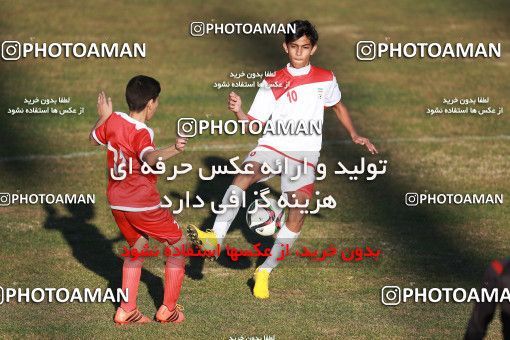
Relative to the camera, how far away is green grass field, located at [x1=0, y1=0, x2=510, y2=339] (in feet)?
34.2

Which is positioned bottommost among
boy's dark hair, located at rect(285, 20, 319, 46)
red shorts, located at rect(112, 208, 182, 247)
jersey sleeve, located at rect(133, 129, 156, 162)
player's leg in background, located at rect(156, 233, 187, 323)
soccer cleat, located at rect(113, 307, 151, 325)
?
soccer cleat, located at rect(113, 307, 151, 325)

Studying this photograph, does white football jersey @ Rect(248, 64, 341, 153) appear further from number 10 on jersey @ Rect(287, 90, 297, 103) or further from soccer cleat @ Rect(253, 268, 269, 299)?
soccer cleat @ Rect(253, 268, 269, 299)

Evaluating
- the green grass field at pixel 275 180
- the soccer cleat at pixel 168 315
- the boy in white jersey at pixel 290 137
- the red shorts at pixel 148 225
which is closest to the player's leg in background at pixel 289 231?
the boy in white jersey at pixel 290 137

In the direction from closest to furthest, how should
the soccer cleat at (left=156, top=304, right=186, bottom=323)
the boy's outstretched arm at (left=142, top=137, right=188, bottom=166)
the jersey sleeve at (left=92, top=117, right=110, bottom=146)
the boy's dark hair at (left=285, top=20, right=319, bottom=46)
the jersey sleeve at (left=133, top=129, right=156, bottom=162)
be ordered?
the boy's outstretched arm at (left=142, top=137, right=188, bottom=166) < the jersey sleeve at (left=133, top=129, right=156, bottom=162) < the jersey sleeve at (left=92, top=117, right=110, bottom=146) < the soccer cleat at (left=156, top=304, right=186, bottom=323) < the boy's dark hair at (left=285, top=20, right=319, bottom=46)

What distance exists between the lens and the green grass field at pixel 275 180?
1042cm

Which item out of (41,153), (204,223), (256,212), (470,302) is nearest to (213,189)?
(204,223)

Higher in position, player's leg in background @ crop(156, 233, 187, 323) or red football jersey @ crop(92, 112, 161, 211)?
red football jersey @ crop(92, 112, 161, 211)

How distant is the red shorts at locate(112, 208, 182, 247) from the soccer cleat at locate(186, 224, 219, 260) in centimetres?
57

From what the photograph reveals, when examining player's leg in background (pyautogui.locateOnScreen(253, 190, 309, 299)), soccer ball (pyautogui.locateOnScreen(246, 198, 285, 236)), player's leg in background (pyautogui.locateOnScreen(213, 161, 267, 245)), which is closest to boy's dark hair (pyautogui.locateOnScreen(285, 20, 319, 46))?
player's leg in background (pyautogui.locateOnScreen(213, 161, 267, 245))

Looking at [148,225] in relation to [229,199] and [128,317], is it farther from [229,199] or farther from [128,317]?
[229,199]

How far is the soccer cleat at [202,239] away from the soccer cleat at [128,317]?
836mm

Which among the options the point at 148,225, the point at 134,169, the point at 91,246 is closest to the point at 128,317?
the point at 148,225

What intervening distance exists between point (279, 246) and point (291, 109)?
3.80ft

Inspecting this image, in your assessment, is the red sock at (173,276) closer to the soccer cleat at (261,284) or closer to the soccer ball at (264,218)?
the soccer cleat at (261,284)
